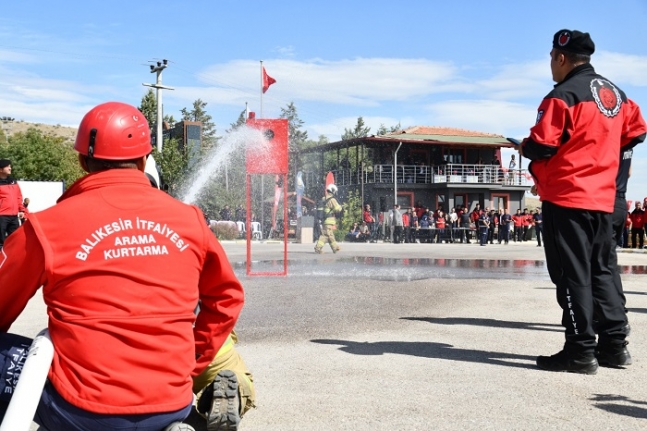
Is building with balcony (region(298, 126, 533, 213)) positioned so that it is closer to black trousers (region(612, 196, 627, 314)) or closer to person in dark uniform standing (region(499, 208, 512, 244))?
person in dark uniform standing (region(499, 208, 512, 244))

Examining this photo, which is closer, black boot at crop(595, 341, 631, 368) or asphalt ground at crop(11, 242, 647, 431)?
asphalt ground at crop(11, 242, 647, 431)

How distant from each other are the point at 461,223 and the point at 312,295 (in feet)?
87.8

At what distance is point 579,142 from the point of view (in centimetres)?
479

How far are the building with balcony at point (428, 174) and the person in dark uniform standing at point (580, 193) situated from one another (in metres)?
41.9

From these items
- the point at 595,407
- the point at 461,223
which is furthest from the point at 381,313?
the point at 461,223

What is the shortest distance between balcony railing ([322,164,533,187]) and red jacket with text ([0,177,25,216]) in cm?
3537

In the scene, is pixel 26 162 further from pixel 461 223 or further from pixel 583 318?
pixel 583 318

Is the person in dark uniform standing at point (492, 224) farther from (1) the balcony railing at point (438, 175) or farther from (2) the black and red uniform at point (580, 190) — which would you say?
Result: (2) the black and red uniform at point (580, 190)

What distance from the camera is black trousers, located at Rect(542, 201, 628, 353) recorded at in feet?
15.6

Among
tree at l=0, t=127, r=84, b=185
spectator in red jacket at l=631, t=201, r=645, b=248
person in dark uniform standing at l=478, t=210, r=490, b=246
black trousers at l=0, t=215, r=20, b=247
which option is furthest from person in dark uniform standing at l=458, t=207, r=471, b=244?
tree at l=0, t=127, r=84, b=185

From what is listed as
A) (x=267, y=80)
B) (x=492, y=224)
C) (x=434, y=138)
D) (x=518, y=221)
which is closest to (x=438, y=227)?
(x=492, y=224)

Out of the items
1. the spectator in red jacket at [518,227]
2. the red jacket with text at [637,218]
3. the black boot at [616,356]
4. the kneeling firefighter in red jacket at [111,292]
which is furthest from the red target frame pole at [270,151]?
the spectator in red jacket at [518,227]

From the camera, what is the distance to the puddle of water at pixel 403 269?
11.9 m

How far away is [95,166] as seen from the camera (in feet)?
8.14
